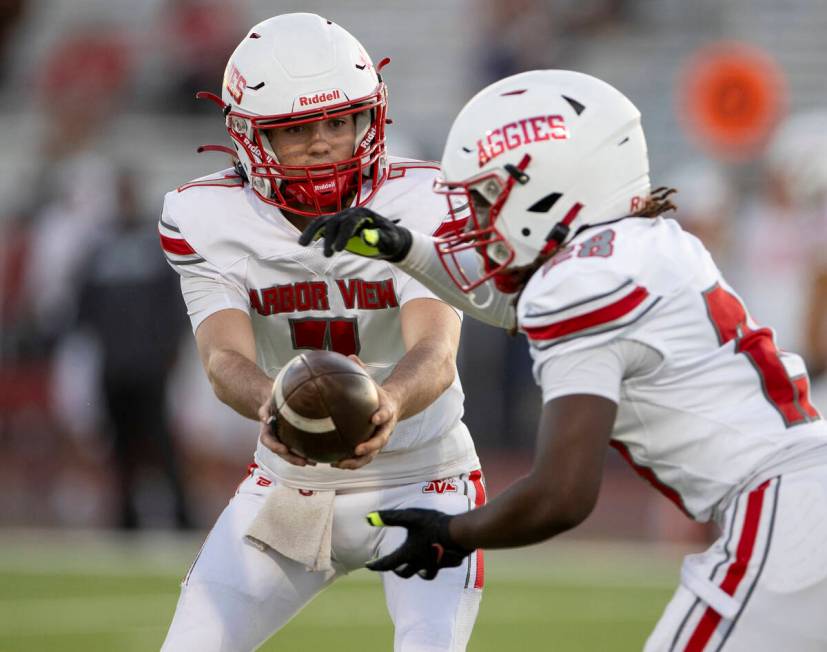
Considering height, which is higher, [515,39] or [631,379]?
[631,379]

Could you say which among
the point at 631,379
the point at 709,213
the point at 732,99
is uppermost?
the point at 631,379

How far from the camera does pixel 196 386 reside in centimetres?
1112

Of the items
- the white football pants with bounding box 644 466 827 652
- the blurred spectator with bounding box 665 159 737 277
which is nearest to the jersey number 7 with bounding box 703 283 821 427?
the white football pants with bounding box 644 466 827 652

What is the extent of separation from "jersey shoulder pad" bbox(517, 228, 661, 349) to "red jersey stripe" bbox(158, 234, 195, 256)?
1269 millimetres

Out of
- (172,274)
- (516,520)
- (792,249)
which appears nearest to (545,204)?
(516,520)

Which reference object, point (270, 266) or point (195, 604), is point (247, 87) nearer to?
point (270, 266)

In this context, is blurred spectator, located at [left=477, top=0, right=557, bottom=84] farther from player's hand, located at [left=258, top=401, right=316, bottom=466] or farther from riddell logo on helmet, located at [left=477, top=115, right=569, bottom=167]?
riddell logo on helmet, located at [left=477, top=115, right=569, bottom=167]

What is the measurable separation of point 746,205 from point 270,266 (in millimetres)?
8716

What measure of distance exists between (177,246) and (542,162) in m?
1.24

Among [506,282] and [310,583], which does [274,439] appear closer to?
[310,583]

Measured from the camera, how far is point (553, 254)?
123 inches

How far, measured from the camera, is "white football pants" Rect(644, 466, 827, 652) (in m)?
2.90

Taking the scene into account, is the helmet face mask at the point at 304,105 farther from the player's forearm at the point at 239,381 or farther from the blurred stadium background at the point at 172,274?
the blurred stadium background at the point at 172,274

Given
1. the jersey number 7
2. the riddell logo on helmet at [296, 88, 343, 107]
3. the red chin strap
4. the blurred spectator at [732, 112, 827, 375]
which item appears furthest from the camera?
the blurred spectator at [732, 112, 827, 375]
